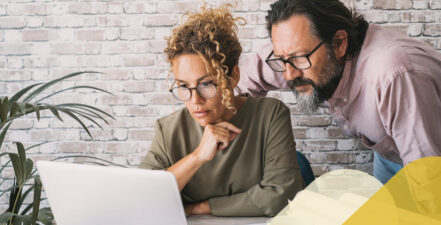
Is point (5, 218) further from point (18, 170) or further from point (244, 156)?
point (244, 156)

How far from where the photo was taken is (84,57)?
7.73 feet

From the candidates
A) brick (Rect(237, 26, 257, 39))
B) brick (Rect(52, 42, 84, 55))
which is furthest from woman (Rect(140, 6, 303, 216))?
brick (Rect(52, 42, 84, 55))

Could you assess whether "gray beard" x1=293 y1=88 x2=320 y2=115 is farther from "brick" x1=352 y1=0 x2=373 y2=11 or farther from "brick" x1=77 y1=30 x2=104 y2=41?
"brick" x1=77 y1=30 x2=104 y2=41

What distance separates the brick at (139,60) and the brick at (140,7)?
0.26 m

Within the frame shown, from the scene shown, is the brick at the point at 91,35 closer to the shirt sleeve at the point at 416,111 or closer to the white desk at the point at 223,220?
the white desk at the point at 223,220

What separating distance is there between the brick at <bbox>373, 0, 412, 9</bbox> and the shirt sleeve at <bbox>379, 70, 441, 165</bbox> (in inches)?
41.2

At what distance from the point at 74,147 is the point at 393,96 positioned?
6.09 feet

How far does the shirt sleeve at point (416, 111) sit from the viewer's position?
1.30 meters

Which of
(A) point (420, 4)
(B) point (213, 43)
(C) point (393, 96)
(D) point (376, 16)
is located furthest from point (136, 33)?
(A) point (420, 4)

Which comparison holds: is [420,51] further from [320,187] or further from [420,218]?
[420,218]

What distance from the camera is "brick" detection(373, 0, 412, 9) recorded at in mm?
2254

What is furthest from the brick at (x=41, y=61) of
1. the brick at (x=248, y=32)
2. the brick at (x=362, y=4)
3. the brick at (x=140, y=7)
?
the brick at (x=362, y=4)

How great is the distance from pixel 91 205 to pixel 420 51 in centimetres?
121

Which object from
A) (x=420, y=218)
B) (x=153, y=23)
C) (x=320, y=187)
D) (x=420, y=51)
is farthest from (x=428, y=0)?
(x=420, y=218)
